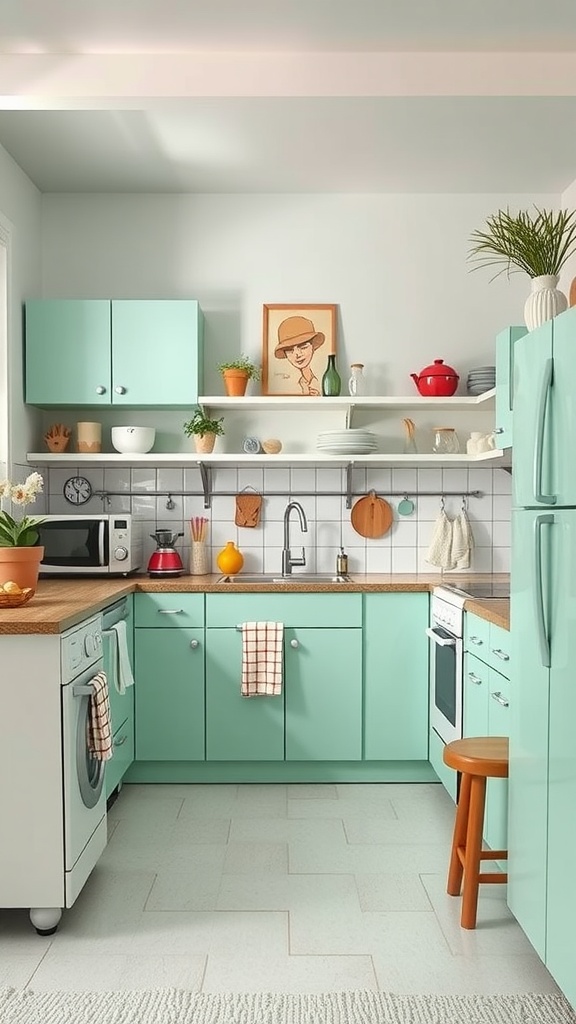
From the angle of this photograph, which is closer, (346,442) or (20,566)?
(20,566)

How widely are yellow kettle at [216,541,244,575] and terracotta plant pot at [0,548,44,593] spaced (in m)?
1.27

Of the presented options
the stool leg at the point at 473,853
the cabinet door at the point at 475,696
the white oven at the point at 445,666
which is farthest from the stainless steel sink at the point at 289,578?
the stool leg at the point at 473,853

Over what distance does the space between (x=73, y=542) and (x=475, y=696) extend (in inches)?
76.4

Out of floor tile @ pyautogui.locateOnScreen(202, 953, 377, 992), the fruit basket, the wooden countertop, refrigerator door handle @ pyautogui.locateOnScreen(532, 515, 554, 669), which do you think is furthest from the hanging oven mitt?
refrigerator door handle @ pyautogui.locateOnScreen(532, 515, 554, 669)

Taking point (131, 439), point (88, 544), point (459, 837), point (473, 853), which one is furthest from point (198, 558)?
point (473, 853)

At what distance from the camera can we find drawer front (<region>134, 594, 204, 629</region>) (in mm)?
3807

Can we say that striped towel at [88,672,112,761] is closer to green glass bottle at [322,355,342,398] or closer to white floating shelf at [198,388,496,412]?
white floating shelf at [198,388,496,412]

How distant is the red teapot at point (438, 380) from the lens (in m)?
4.11

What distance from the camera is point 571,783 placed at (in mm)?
1916

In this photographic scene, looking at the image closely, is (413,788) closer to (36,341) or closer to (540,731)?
(540,731)

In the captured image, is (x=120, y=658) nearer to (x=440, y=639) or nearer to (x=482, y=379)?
(x=440, y=639)

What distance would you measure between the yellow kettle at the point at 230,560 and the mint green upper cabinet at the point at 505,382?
134 centimetres

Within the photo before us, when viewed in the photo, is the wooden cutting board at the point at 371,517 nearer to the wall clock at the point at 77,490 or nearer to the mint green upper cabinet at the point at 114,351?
the mint green upper cabinet at the point at 114,351

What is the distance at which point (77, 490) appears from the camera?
4336 mm
